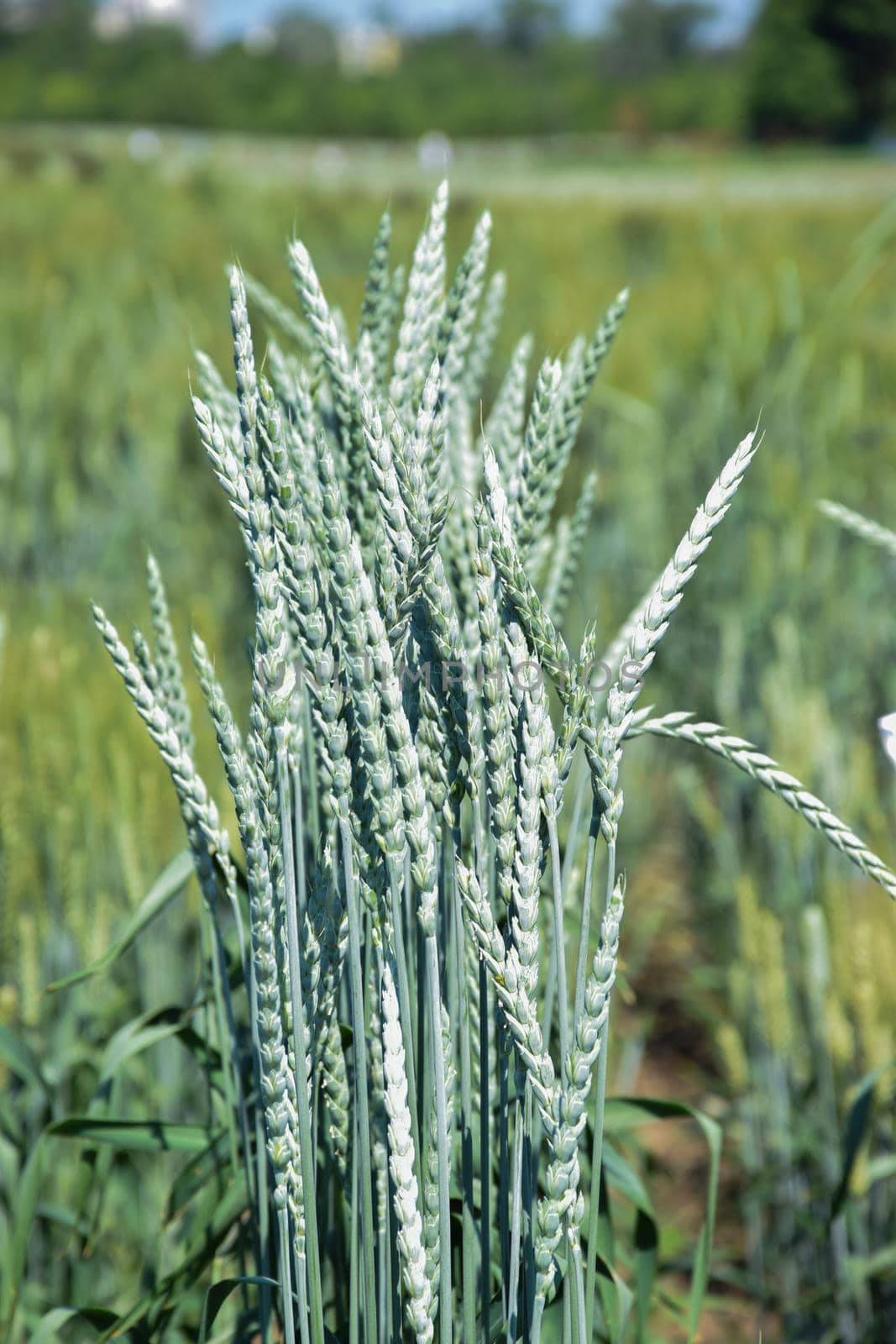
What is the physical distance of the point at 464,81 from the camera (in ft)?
118

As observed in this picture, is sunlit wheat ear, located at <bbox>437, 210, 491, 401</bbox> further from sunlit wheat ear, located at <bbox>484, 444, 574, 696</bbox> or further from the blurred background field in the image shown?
sunlit wheat ear, located at <bbox>484, 444, 574, 696</bbox>

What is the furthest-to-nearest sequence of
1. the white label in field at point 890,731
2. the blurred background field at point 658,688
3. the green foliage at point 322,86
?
the green foliage at point 322,86 → the blurred background field at point 658,688 → the white label in field at point 890,731

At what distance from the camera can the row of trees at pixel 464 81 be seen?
31.3m

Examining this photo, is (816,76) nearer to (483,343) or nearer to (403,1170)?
(483,343)

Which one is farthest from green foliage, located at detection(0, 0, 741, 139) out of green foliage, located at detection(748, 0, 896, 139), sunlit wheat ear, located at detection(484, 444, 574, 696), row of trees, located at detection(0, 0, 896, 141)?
sunlit wheat ear, located at detection(484, 444, 574, 696)

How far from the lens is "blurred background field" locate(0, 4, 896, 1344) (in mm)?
966

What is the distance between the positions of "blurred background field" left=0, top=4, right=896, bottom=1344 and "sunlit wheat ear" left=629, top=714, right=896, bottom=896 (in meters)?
0.11

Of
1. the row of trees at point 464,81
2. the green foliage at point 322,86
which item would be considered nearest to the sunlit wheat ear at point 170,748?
the row of trees at point 464,81

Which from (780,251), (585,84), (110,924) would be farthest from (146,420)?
(585,84)

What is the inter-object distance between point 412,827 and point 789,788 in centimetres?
13

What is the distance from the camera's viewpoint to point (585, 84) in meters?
37.7

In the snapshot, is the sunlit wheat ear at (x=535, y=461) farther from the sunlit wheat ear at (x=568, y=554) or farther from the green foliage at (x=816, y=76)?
the green foliage at (x=816, y=76)

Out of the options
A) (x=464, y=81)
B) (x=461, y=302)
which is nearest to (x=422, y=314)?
(x=461, y=302)

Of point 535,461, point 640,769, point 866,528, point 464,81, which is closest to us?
point 535,461
